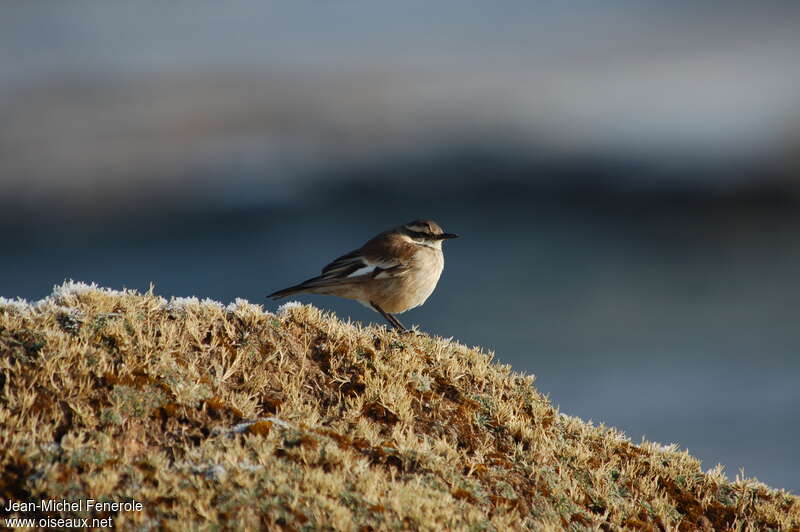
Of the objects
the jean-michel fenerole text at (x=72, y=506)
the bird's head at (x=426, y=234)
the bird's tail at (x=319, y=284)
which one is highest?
the bird's head at (x=426, y=234)

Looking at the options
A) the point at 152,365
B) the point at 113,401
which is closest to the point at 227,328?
the point at 152,365

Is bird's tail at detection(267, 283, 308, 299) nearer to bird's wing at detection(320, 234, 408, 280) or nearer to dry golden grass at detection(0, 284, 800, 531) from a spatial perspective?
bird's wing at detection(320, 234, 408, 280)

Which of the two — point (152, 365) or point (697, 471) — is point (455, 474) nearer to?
point (152, 365)

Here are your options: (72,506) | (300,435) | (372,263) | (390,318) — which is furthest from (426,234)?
(72,506)

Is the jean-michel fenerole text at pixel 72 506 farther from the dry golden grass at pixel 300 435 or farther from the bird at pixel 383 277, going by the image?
the bird at pixel 383 277

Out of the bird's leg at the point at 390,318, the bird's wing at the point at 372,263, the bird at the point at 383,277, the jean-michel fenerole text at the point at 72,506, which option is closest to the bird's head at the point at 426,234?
the bird at the point at 383,277

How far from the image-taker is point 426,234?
12.7m

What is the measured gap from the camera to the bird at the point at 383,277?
12062 millimetres

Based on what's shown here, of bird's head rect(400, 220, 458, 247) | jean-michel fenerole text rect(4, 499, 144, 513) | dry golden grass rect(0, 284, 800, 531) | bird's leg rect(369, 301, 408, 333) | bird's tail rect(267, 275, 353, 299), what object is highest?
bird's head rect(400, 220, 458, 247)

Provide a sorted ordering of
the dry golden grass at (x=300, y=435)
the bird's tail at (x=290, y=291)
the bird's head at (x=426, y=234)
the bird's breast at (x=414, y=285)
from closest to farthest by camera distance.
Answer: the dry golden grass at (x=300, y=435)
the bird's tail at (x=290, y=291)
the bird's breast at (x=414, y=285)
the bird's head at (x=426, y=234)

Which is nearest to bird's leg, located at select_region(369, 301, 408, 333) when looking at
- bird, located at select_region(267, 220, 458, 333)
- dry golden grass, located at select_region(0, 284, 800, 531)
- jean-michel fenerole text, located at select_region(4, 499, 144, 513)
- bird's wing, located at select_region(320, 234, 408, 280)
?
bird, located at select_region(267, 220, 458, 333)

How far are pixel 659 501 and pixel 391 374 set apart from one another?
349 centimetres

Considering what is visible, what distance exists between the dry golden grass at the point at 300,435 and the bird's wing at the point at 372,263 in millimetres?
1599

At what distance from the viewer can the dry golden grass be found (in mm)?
6520
